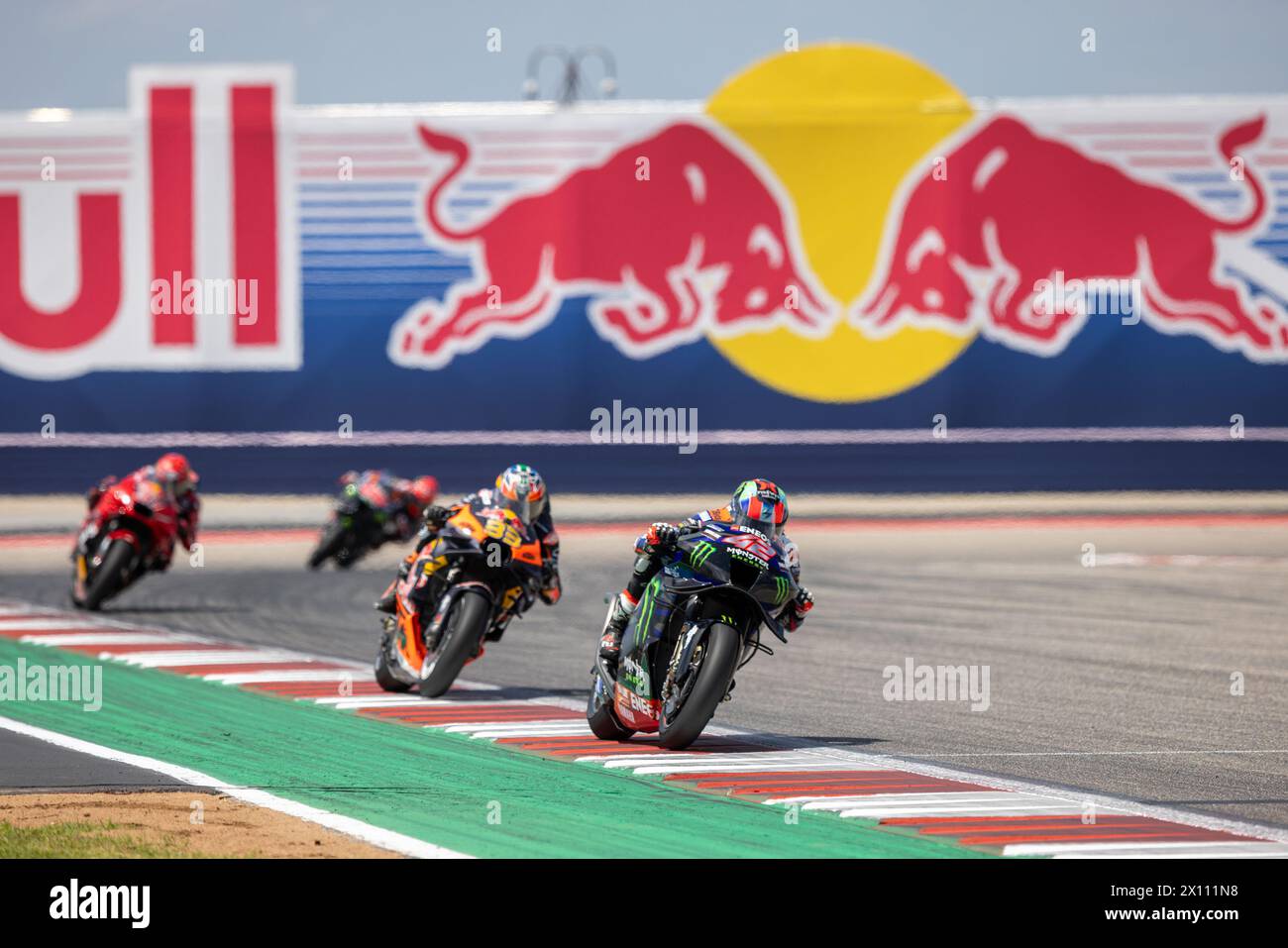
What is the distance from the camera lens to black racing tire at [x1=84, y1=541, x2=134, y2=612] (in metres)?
18.7

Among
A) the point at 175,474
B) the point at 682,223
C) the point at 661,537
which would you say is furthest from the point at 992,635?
the point at 682,223

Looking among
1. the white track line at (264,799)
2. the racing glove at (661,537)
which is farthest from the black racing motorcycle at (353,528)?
the racing glove at (661,537)

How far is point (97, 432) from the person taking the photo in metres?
34.0

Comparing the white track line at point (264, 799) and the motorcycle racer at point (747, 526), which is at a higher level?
the motorcycle racer at point (747, 526)

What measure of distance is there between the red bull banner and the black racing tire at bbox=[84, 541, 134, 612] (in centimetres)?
1538

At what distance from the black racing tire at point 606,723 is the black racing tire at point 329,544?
12.0m

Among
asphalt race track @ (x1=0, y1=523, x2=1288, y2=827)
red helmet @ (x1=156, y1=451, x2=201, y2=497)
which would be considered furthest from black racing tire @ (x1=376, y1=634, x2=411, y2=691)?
red helmet @ (x1=156, y1=451, x2=201, y2=497)

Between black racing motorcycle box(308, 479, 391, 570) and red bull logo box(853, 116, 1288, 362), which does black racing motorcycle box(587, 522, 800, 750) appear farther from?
red bull logo box(853, 116, 1288, 362)

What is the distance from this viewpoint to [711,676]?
10711mm

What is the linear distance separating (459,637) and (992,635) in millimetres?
6283

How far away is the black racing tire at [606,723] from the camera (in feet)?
38.0

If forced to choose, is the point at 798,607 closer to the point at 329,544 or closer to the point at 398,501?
the point at 329,544

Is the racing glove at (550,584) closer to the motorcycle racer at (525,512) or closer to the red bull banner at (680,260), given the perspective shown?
the motorcycle racer at (525,512)
